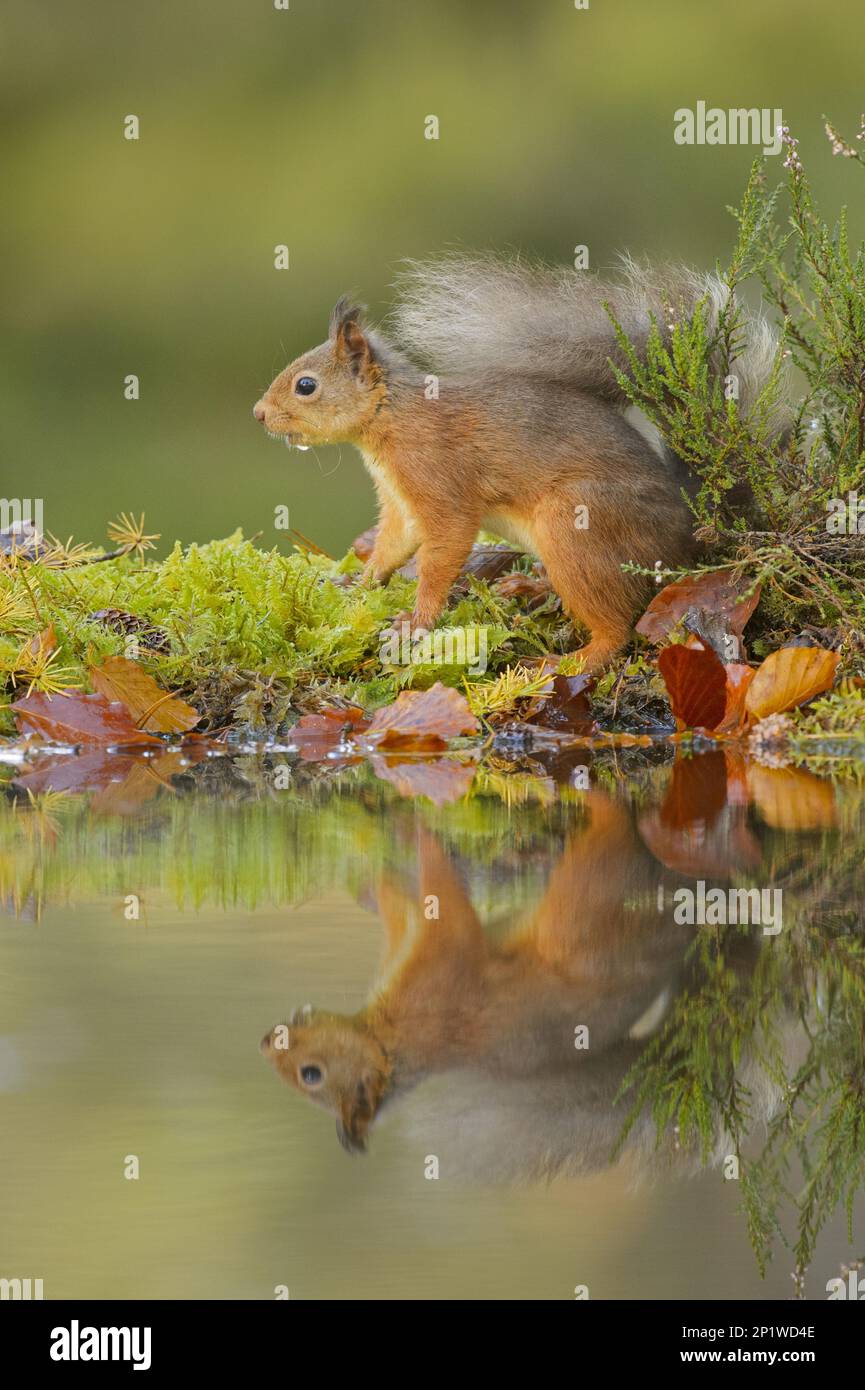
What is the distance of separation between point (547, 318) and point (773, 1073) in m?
2.59

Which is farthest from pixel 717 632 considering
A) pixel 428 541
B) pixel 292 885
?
pixel 292 885

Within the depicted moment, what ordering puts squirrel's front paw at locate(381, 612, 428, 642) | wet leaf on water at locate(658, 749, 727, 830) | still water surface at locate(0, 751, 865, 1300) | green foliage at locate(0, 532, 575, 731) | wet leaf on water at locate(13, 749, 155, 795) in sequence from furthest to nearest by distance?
squirrel's front paw at locate(381, 612, 428, 642) < green foliage at locate(0, 532, 575, 731) < wet leaf on water at locate(13, 749, 155, 795) < wet leaf on water at locate(658, 749, 727, 830) < still water surface at locate(0, 751, 865, 1300)

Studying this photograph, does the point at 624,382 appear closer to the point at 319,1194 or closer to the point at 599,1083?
the point at 599,1083

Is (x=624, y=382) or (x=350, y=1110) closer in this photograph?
(x=350, y=1110)

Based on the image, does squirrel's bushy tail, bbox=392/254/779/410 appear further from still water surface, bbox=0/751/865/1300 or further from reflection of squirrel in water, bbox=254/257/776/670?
still water surface, bbox=0/751/865/1300

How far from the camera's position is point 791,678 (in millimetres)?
2744

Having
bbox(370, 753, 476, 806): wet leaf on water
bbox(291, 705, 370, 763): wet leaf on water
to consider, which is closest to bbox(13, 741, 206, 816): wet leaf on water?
bbox(291, 705, 370, 763): wet leaf on water

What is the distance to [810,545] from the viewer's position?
305cm

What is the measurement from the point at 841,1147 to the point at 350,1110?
1.07ft

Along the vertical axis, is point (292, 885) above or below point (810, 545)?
below

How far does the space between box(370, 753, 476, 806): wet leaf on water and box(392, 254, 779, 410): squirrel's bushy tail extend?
3.64ft

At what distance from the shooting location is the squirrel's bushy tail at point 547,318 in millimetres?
3299

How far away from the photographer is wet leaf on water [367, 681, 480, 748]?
279 centimetres

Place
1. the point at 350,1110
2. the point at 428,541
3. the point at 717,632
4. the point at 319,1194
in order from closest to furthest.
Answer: the point at 319,1194 < the point at 350,1110 < the point at 717,632 < the point at 428,541
